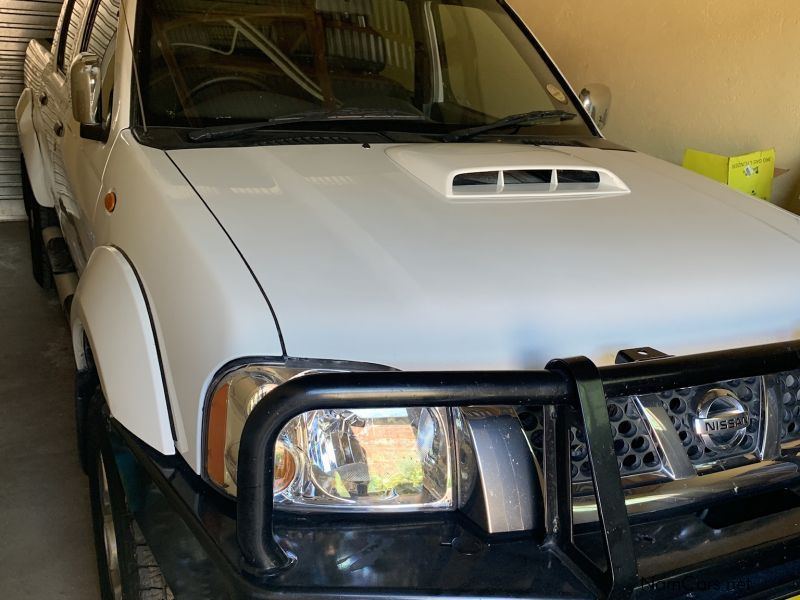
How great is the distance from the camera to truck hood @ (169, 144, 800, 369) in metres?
1.24

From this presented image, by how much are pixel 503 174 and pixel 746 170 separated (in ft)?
6.48

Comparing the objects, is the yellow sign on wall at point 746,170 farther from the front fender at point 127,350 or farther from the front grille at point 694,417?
the front fender at point 127,350

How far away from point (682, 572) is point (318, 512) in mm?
539

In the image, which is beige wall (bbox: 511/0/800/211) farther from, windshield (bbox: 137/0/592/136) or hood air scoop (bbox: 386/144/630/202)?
hood air scoop (bbox: 386/144/630/202)

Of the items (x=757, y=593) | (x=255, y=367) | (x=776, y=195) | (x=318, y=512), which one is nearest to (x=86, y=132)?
(x=255, y=367)

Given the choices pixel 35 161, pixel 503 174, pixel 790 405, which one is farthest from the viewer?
pixel 35 161

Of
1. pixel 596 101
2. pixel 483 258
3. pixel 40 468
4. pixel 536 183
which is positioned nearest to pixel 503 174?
pixel 536 183

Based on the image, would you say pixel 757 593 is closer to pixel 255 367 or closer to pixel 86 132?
pixel 255 367

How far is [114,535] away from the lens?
165 cm

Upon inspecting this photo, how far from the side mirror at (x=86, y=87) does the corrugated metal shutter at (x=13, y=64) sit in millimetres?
4165

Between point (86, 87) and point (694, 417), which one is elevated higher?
point (86, 87)

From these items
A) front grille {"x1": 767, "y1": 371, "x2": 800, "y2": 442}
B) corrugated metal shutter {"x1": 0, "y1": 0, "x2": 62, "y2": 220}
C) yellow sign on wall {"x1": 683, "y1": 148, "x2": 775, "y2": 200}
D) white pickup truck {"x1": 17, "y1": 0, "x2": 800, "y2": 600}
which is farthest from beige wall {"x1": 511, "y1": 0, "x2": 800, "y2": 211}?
corrugated metal shutter {"x1": 0, "y1": 0, "x2": 62, "y2": 220}

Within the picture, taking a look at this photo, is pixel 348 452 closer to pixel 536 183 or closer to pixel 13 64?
pixel 536 183

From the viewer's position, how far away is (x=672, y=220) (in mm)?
1727
